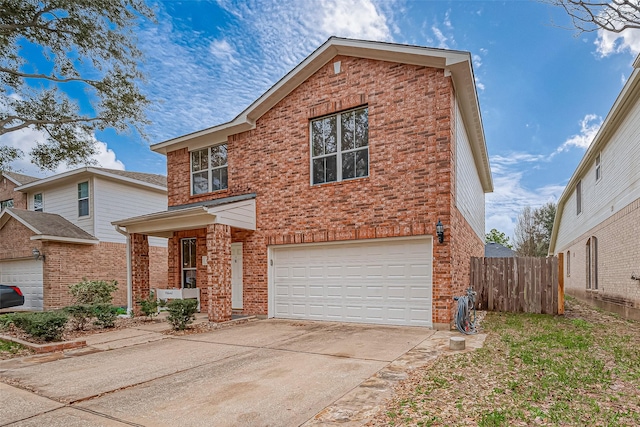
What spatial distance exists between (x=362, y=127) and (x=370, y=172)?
1277 mm

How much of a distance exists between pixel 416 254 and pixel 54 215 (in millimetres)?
16614

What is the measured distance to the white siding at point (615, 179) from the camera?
32.4 ft

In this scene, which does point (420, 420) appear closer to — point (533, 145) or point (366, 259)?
point (366, 259)

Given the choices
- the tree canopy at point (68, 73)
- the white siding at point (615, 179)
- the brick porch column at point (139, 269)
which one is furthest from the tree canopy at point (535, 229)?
the tree canopy at point (68, 73)

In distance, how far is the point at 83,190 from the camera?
1688cm

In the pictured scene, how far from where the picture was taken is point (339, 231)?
974 cm

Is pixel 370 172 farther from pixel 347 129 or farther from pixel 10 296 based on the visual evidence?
pixel 10 296

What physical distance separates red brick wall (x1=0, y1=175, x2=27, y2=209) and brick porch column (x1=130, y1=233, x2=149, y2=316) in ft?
37.2

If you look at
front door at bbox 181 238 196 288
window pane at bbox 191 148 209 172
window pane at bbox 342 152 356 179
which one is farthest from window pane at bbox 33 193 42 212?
window pane at bbox 342 152 356 179

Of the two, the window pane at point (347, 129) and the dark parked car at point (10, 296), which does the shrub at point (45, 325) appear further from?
the dark parked car at point (10, 296)

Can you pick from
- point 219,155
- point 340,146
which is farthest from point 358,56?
point 219,155

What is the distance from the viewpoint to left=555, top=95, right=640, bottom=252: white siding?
9867mm

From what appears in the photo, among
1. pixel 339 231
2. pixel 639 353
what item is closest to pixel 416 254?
pixel 339 231

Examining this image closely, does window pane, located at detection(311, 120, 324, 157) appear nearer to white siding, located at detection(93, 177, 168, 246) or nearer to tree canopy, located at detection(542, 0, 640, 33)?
tree canopy, located at detection(542, 0, 640, 33)
